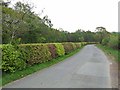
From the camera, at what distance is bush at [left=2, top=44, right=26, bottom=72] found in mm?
11913

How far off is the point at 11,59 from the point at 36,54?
16.1 ft

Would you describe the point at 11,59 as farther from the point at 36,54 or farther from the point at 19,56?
the point at 36,54

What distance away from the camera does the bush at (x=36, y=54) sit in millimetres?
15394

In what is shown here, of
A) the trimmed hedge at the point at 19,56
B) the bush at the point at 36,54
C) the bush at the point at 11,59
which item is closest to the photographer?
the bush at the point at 11,59

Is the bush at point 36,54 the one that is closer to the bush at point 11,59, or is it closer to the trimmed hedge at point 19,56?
the trimmed hedge at point 19,56

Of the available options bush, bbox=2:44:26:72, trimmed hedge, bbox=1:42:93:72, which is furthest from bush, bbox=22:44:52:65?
bush, bbox=2:44:26:72

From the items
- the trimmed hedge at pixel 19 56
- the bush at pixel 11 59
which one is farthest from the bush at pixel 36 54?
the bush at pixel 11 59

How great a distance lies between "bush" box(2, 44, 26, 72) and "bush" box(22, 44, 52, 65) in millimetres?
1579

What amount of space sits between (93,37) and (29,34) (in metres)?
108

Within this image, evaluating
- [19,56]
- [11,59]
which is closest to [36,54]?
[19,56]

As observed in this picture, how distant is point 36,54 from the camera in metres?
17.2

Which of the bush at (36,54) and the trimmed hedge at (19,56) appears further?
the bush at (36,54)

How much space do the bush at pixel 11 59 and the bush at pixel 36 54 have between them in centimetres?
158

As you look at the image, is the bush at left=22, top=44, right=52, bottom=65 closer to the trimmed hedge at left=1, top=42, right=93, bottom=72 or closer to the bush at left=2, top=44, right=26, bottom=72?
the trimmed hedge at left=1, top=42, right=93, bottom=72
